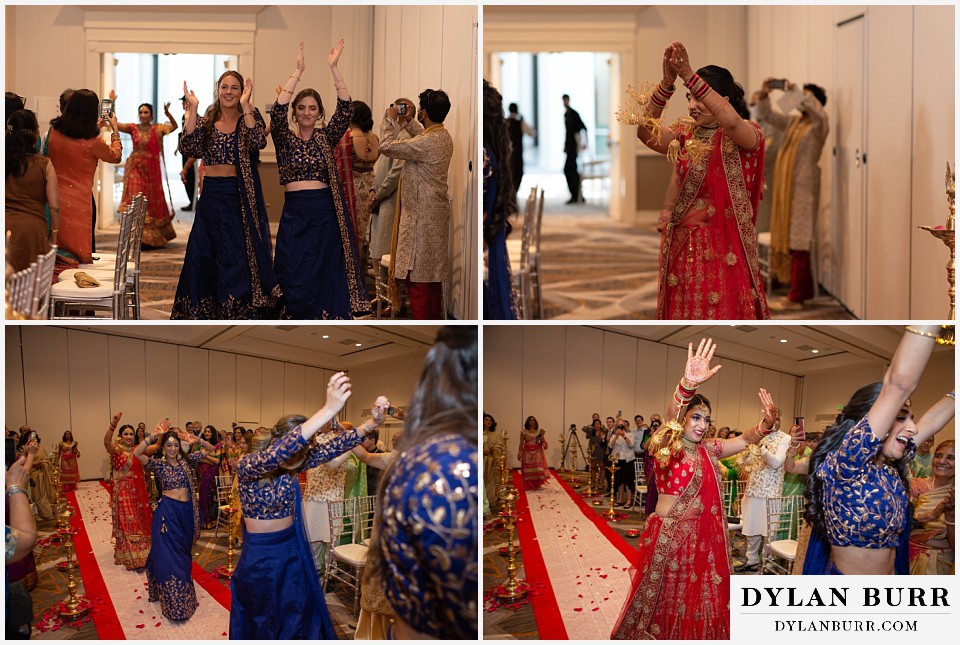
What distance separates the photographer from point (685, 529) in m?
3.09

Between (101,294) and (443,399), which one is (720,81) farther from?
(101,294)

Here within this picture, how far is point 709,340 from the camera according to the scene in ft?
10.2

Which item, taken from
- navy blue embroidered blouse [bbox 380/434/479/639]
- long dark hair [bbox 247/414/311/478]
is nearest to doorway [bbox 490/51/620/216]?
long dark hair [bbox 247/414/311/478]

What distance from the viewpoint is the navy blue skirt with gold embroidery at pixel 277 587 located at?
3016 mm

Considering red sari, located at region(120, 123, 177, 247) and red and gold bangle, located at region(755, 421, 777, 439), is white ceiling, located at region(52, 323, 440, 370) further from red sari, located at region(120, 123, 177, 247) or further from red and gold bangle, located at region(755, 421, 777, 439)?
red sari, located at region(120, 123, 177, 247)

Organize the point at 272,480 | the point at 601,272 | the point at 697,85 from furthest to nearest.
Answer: the point at 601,272 < the point at 697,85 < the point at 272,480

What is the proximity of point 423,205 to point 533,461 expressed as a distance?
140 cm

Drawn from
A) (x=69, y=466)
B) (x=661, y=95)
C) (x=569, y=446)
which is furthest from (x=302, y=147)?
(x=569, y=446)

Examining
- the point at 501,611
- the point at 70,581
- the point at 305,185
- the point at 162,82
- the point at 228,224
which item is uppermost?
the point at 162,82

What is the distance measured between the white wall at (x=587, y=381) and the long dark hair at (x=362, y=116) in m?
1.38

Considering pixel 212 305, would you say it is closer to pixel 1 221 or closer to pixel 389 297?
pixel 389 297

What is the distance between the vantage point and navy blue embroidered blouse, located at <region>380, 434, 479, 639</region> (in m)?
2.46

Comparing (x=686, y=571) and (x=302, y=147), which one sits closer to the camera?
(x=686, y=571)

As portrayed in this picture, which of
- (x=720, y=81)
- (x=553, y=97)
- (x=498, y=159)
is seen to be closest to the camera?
(x=720, y=81)
